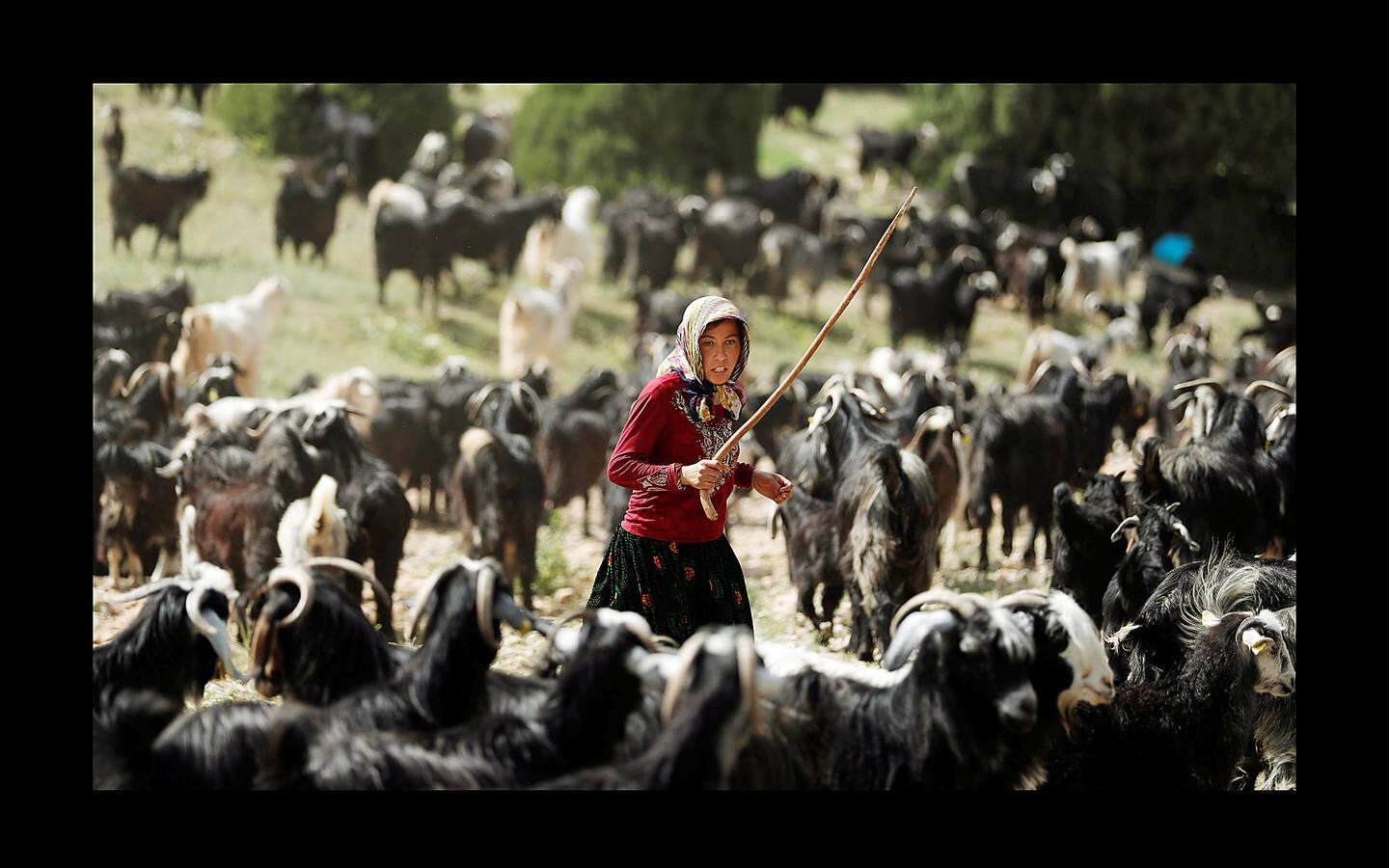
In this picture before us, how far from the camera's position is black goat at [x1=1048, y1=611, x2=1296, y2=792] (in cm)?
425

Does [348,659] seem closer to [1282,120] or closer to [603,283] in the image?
[603,283]

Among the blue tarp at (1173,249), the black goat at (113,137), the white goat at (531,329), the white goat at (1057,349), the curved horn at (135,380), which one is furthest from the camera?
the blue tarp at (1173,249)

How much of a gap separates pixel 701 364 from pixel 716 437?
10.3 inches

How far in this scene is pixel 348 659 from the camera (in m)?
3.67

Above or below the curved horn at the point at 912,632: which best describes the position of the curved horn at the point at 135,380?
above

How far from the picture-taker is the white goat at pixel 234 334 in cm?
1098

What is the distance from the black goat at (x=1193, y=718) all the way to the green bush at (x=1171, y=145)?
15.1m

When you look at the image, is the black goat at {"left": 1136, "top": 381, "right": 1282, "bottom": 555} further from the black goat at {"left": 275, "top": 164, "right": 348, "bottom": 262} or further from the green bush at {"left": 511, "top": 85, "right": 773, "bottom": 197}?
the green bush at {"left": 511, "top": 85, "right": 773, "bottom": 197}

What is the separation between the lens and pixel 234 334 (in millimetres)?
11367

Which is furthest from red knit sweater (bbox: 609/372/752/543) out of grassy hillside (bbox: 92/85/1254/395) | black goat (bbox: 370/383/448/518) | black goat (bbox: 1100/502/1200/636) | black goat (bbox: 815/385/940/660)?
grassy hillside (bbox: 92/85/1254/395)

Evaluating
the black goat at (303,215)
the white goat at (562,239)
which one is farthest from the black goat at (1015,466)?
the black goat at (303,215)

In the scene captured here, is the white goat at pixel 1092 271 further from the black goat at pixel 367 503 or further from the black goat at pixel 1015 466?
the black goat at pixel 367 503

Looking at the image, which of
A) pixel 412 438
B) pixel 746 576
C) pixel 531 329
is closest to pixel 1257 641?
pixel 746 576

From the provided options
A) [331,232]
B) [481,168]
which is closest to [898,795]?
[331,232]
